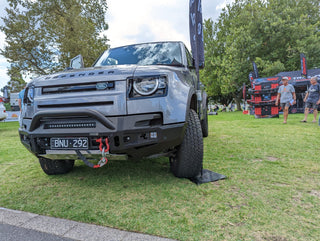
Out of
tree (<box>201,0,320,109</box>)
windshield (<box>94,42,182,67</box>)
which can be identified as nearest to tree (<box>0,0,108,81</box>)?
windshield (<box>94,42,182,67</box>)

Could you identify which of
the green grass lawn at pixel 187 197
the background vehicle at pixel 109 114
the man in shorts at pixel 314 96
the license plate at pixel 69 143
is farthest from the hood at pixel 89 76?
the man in shorts at pixel 314 96

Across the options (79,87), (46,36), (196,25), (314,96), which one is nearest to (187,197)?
(79,87)

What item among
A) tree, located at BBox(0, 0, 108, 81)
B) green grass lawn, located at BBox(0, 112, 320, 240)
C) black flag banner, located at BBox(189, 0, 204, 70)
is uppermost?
tree, located at BBox(0, 0, 108, 81)

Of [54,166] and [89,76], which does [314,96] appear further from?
[54,166]

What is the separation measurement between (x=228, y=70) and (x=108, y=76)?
24846 millimetres

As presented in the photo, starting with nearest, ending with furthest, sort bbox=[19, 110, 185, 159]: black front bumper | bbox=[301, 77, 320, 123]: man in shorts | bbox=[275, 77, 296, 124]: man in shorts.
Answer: bbox=[19, 110, 185, 159]: black front bumper → bbox=[301, 77, 320, 123]: man in shorts → bbox=[275, 77, 296, 124]: man in shorts

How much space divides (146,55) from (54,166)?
201cm

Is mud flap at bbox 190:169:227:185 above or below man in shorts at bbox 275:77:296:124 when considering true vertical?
below

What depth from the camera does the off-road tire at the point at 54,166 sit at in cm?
274

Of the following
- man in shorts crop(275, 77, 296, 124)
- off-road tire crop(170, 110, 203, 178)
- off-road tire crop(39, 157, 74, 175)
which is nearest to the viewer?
off-road tire crop(170, 110, 203, 178)

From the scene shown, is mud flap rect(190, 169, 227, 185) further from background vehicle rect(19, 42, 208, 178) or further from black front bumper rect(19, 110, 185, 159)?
black front bumper rect(19, 110, 185, 159)

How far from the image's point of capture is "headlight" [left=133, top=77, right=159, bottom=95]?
6.49ft

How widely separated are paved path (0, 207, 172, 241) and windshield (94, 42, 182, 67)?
84.3 inches

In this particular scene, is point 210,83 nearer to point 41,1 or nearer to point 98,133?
point 41,1
